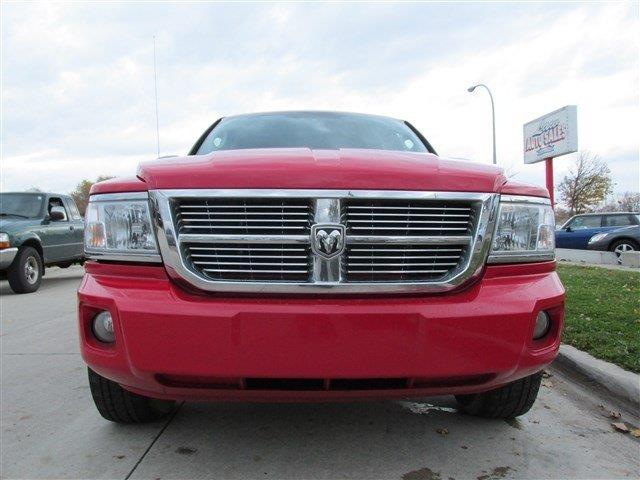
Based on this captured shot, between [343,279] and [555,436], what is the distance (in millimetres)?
1500

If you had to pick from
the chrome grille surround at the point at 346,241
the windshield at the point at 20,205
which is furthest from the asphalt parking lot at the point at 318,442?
the windshield at the point at 20,205

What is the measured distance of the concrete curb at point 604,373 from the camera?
9.68ft

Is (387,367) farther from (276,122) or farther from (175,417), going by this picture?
(276,122)

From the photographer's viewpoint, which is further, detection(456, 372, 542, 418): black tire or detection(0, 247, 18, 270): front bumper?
detection(0, 247, 18, 270): front bumper

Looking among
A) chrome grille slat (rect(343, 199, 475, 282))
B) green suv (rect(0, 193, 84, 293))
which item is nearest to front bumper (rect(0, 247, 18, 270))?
green suv (rect(0, 193, 84, 293))

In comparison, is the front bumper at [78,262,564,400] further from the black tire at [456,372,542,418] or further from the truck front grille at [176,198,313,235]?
the black tire at [456,372,542,418]

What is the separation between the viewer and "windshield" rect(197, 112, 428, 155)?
10.6ft

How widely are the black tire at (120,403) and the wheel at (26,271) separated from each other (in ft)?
23.1

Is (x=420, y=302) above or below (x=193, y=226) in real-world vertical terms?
below

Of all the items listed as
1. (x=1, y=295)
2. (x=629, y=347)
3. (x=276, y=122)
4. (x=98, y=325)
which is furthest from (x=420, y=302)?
(x=1, y=295)

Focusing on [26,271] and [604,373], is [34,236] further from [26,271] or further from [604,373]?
[604,373]

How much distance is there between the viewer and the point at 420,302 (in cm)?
190

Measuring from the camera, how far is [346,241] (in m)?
1.89

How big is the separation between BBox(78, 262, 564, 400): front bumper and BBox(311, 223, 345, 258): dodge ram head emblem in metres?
0.18
